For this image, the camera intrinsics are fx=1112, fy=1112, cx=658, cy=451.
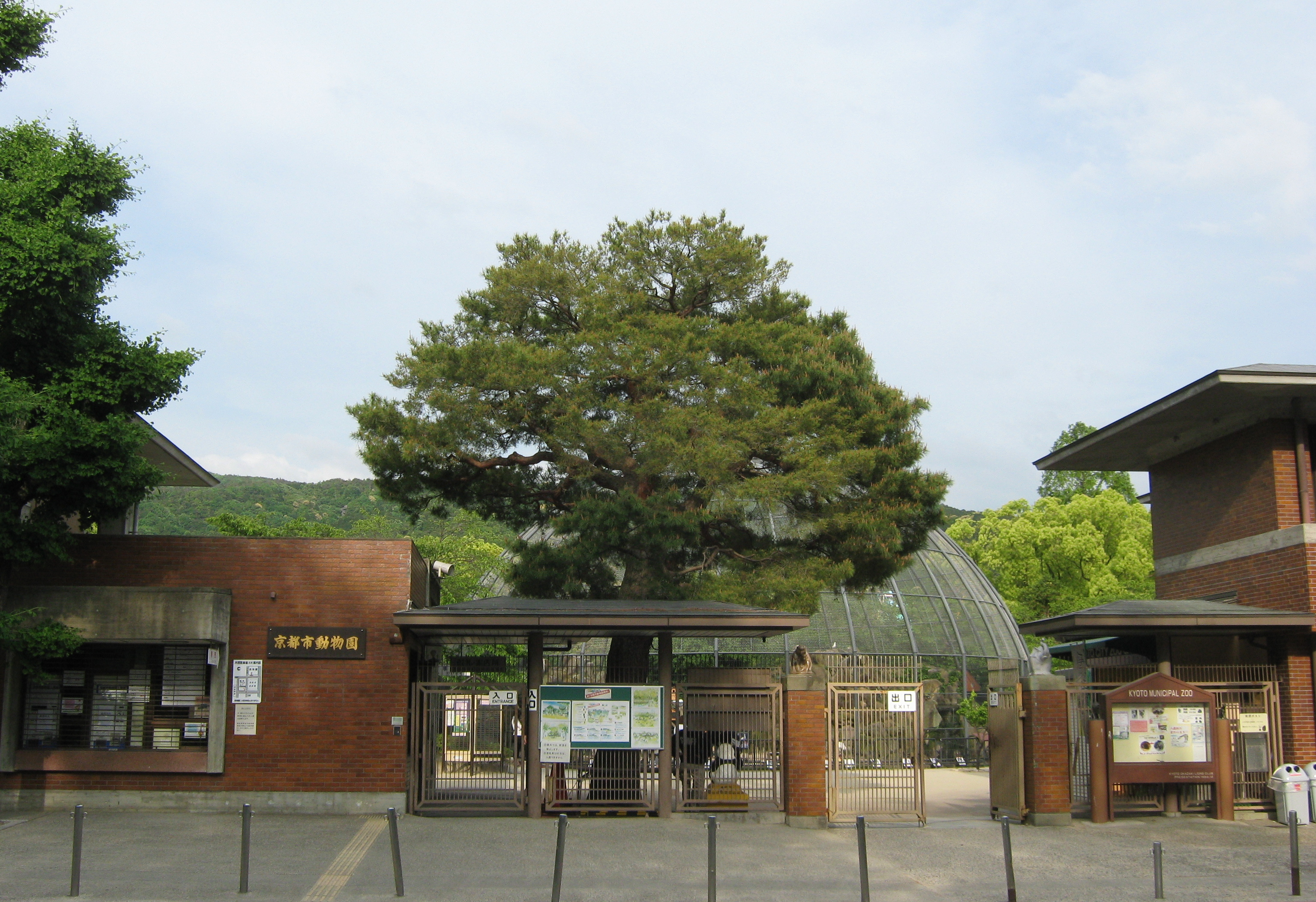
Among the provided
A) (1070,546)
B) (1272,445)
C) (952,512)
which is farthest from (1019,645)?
(952,512)

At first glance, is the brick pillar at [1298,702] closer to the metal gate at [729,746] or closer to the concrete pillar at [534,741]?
the metal gate at [729,746]

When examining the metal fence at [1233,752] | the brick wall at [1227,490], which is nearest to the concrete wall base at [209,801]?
the metal fence at [1233,752]

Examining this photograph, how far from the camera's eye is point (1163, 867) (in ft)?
45.7

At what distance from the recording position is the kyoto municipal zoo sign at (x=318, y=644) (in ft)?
56.5

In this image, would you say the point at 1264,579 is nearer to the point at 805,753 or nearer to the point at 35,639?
the point at 805,753

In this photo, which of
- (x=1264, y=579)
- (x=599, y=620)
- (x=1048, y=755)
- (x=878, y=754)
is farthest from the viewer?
(x=1264, y=579)

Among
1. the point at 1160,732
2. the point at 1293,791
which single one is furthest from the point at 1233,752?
the point at 1160,732

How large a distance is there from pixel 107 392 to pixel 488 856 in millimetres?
8521

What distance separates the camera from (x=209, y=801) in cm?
1689

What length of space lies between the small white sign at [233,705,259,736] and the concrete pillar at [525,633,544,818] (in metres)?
4.21

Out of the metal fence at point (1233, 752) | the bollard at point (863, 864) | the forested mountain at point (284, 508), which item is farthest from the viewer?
the forested mountain at point (284, 508)

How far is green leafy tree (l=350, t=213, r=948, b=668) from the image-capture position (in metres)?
19.3

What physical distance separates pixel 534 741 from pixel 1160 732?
9.66m

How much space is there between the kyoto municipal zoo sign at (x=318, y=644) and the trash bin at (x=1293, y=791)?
46.6ft
